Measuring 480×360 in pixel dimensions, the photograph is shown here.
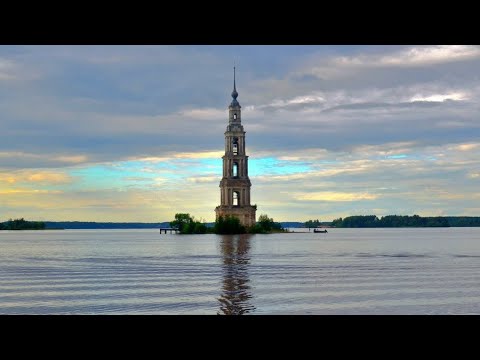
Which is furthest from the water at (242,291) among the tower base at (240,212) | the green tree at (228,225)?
the tower base at (240,212)

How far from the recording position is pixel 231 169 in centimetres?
19325

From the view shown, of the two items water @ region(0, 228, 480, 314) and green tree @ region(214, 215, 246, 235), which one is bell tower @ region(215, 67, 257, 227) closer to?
green tree @ region(214, 215, 246, 235)

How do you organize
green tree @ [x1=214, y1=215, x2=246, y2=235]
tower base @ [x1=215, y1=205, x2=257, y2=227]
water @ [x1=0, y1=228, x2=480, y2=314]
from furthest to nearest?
tower base @ [x1=215, y1=205, x2=257, y2=227] → green tree @ [x1=214, y1=215, x2=246, y2=235] → water @ [x1=0, y1=228, x2=480, y2=314]

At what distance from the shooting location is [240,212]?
7569 inches

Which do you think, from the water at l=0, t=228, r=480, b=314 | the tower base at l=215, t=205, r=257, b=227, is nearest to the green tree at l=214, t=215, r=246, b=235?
the tower base at l=215, t=205, r=257, b=227

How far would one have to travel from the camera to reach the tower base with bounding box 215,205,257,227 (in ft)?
628

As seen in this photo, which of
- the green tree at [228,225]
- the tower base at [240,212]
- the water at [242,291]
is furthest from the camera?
the tower base at [240,212]

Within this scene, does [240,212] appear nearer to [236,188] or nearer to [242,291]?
[236,188]

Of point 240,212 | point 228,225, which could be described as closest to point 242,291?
→ point 228,225

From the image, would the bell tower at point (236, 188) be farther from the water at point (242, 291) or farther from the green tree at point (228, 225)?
the water at point (242, 291)

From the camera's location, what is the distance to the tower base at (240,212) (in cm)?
19150
